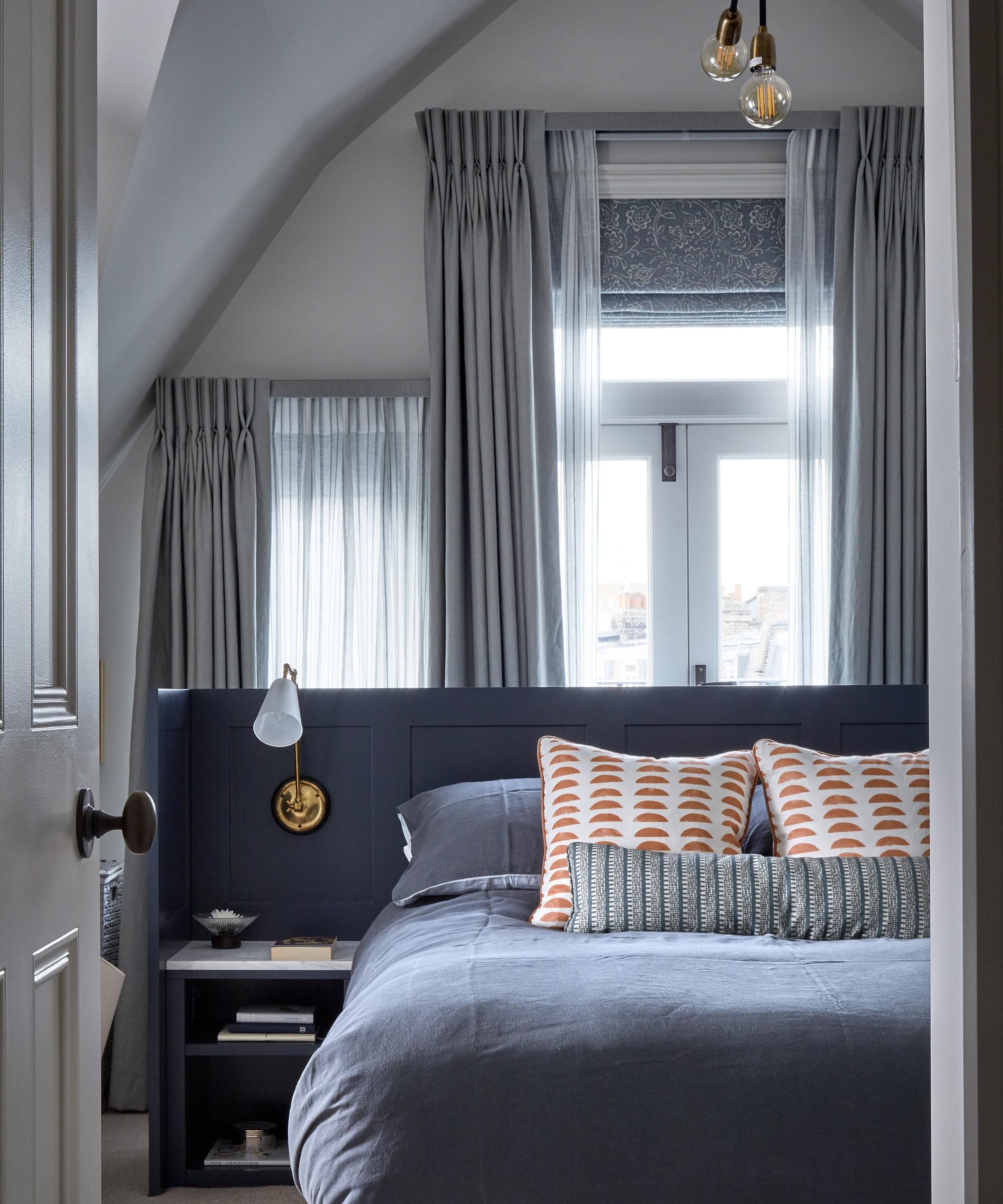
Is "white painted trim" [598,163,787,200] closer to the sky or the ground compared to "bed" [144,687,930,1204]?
closer to the sky

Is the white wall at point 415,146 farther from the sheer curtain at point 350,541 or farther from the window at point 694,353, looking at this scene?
the window at point 694,353

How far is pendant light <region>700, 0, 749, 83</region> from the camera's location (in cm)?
197

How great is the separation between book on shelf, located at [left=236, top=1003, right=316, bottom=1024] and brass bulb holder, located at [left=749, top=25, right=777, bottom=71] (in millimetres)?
2378

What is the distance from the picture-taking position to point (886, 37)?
3520 mm

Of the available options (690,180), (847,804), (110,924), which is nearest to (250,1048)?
(110,924)

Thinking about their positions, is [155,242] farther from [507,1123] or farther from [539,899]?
[507,1123]

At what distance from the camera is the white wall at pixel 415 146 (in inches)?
138

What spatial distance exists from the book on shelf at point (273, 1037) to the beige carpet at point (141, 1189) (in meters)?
0.35

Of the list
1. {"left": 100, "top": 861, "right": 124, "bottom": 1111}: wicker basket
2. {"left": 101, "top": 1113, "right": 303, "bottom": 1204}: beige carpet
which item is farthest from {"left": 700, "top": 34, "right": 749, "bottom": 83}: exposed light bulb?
{"left": 101, "top": 1113, "right": 303, "bottom": 1204}: beige carpet

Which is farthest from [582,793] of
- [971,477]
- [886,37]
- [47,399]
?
[886,37]

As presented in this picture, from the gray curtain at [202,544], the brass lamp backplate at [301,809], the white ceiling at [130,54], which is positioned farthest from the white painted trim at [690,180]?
the brass lamp backplate at [301,809]

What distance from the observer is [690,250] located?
11.4 feet

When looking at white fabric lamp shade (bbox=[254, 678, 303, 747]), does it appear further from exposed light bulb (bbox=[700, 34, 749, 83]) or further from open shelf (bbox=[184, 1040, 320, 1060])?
exposed light bulb (bbox=[700, 34, 749, 83])

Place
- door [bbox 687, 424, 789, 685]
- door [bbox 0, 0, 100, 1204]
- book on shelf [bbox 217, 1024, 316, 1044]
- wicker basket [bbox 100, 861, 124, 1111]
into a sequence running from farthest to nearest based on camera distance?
door [bbox 687, 424, 789, 685] < wicker basket [bbox 100, 861, 124, 1111] < book on shelf [bbox 217, 1024, 316, 1044] < door [bbox 0, 0, 100, 1204]
